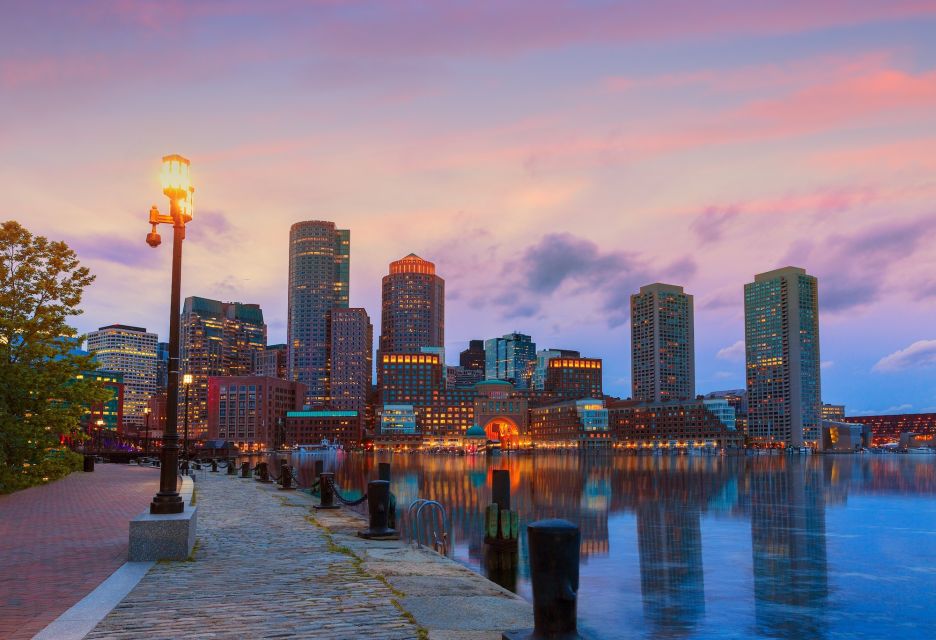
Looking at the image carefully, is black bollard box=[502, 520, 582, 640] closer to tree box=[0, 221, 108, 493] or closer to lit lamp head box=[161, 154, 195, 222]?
lit lamp head box=[161, 154, 195, 222]

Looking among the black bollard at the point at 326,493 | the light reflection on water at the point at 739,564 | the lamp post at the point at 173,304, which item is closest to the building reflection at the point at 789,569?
the light reflection on water at the point at 739,564

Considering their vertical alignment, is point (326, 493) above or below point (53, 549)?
below

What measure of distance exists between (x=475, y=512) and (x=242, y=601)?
28.0 meters

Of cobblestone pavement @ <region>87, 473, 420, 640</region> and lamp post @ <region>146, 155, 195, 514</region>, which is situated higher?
lamp post @ <region>146, 155, 195, 514</region>

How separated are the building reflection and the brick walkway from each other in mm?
12331

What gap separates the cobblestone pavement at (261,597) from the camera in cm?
899

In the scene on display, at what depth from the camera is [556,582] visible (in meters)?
7.82

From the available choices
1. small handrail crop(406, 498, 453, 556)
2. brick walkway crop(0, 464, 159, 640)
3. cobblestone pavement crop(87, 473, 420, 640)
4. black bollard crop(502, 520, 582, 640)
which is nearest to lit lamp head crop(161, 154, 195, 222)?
brick walkway crop(0, 464, 159, 640)

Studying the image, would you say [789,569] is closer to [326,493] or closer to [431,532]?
[431,532]

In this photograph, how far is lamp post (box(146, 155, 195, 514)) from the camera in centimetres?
1463

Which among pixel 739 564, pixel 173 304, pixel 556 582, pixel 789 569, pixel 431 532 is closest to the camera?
pixel 556 582

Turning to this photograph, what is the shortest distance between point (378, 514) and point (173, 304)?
8.11 metres

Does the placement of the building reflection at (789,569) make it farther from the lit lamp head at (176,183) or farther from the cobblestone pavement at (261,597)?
the lit lamp head at (176,183)

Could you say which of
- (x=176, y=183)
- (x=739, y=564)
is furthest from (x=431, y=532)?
(x=176, y=183)
